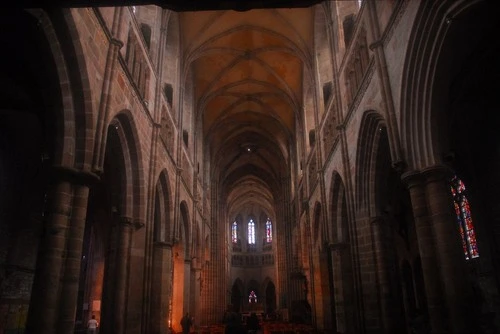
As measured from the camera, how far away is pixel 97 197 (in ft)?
58.8

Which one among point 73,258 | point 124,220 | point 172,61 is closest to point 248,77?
point 172,61

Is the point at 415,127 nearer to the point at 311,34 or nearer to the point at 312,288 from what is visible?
the point at 311,34

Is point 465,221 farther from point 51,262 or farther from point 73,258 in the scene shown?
point 51,262

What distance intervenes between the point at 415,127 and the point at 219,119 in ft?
73.2

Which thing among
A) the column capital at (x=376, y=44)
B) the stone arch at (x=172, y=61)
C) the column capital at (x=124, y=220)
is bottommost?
the column capital at (x=124, y=220)

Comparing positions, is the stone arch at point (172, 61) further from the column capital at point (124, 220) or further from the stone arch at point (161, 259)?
the column capital at point (124, 220)

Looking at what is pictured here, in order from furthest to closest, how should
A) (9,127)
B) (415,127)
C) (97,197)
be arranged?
(97,197)
(9,127)
(415,127)

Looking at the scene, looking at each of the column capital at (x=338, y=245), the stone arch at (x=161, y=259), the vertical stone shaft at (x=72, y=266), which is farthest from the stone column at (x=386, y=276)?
the vertical stone shaft at (x=72, y=266)

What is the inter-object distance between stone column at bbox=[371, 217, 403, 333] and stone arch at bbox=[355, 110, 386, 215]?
59 cm

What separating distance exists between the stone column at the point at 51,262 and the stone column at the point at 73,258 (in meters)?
0.13

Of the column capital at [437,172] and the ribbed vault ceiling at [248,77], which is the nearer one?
the column capital at [437,172]

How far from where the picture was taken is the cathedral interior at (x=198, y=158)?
26.0 feet

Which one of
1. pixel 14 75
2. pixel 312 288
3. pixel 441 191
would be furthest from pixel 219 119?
pixel 441 191

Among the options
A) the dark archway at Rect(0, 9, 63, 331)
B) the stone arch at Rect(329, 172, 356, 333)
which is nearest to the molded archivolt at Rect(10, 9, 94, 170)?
the dark archway at Rect(0, 9, 63, 331)
